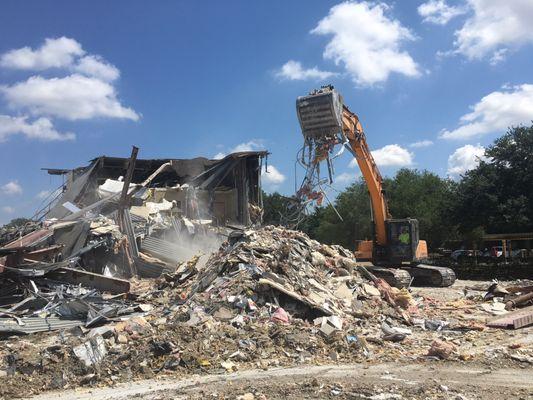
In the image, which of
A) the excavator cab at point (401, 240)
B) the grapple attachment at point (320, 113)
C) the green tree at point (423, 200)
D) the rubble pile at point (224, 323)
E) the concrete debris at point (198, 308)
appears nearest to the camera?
the rubble pile at point (224, 323)

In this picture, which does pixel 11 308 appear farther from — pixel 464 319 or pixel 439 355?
pixel 464 319

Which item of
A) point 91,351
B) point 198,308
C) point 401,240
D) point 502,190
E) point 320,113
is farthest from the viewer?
point 502,190

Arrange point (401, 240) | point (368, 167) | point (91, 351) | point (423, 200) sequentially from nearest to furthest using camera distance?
point (91, 351) < point (368, 167) < point (401, 240) < point (423, 200)

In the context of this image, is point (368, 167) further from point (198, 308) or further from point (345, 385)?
point (345, 385)

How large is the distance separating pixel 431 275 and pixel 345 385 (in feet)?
39.2

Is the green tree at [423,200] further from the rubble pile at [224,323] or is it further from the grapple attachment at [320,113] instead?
the rubble pile at [224,323]

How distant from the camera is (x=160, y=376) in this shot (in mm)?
6836

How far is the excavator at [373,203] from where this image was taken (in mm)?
13297

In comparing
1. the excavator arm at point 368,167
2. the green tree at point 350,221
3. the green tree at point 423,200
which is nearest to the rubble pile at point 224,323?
the excavator arm at point 368,167

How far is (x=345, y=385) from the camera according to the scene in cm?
609

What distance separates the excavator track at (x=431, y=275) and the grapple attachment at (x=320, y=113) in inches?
254

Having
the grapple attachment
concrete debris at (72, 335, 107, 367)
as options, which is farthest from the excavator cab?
concrete debris at (72, 335, 107, 367)

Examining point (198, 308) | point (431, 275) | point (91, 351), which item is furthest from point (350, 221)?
point (91, 351)

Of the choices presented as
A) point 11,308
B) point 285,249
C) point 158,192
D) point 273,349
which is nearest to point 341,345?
point 273,349
